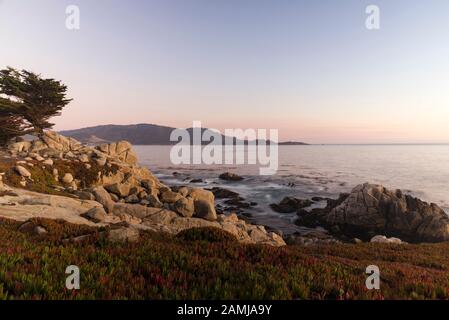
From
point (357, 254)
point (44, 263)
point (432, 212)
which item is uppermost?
point (44, 263)

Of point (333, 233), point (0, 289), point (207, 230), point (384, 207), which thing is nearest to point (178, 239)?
point (207, 230)

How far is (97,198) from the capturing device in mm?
25000

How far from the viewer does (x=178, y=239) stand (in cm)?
1092

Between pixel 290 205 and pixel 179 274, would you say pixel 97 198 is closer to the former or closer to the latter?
pixel 179 274

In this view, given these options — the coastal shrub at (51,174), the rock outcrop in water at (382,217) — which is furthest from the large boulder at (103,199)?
the rock outcrop in water at (382,217)

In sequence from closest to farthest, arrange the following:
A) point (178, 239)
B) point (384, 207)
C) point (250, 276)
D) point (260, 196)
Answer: point (250, 276), point (178, 239), point (384, 207), point (260, 196)

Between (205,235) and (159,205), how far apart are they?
1752 centimetres

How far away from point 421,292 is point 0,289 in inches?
347

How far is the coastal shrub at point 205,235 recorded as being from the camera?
1105cm

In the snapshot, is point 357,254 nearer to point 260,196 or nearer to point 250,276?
point 250,276

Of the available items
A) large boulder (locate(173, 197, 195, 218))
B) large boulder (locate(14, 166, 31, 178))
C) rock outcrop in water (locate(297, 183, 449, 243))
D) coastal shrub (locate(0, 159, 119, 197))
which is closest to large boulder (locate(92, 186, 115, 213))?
coastal shrub (locate(0, 159, 119, 197))

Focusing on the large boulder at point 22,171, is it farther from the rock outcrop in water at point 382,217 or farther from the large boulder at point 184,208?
the rock outcrop in water at point 382,217

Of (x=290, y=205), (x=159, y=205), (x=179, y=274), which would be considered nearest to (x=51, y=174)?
(x=159, y=205)

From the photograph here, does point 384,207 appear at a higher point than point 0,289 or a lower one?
lower
